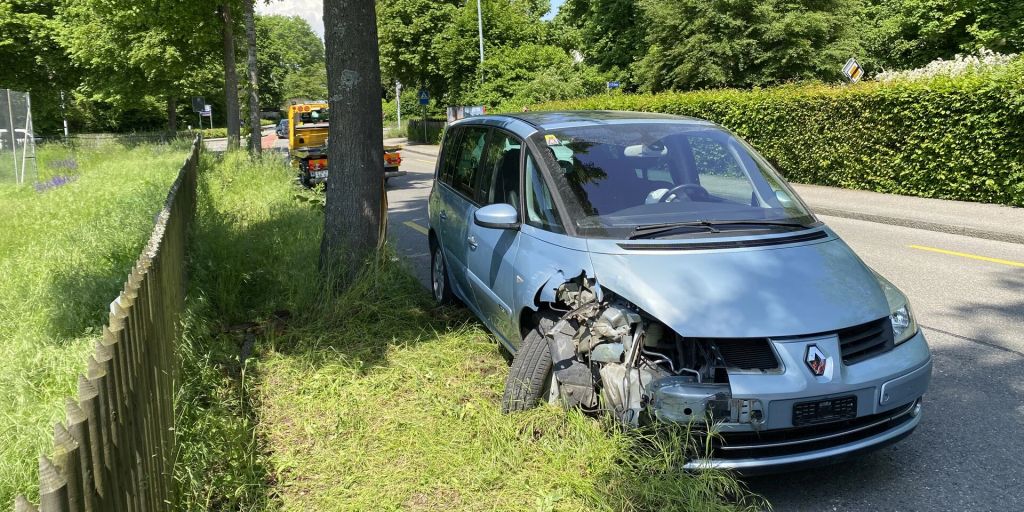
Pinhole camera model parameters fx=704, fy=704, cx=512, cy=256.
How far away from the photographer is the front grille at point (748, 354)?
10.3 ft

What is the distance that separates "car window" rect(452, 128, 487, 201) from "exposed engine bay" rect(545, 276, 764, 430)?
224 centimetres

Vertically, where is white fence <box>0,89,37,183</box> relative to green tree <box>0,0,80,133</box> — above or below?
below

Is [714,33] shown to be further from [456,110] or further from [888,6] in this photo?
[888,6]

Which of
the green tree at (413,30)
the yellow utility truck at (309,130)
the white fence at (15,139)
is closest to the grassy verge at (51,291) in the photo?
the white fence at (15,139)

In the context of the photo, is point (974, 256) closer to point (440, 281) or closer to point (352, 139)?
point (440, 281)

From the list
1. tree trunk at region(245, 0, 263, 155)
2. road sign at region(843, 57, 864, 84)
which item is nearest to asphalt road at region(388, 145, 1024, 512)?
road sign at region(843, 57, 864, 84)

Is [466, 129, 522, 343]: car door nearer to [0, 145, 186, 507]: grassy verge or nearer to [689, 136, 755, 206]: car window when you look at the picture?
[689, 136, 755, 206]: car window

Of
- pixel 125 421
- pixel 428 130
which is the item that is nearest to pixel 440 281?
pixel 125 421

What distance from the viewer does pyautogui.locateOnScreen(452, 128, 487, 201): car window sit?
18.8 ft

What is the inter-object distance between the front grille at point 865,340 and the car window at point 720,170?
126 centimetres

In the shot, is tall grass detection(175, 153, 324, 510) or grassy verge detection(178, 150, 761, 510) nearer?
grassy verge detection(178, 150, 761, 510)

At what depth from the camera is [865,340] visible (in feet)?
11.0

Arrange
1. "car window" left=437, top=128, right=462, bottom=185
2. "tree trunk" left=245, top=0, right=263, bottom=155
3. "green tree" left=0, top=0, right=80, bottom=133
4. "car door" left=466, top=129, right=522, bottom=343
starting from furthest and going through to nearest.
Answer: "green tree" left=0, top=0, right=80, bottom=133, "tree trunk" left=245, top=0, right=263, bottom=155, "car window" left=437, top=128, right=462, bottom=185, "car door" left=466, top=129, right=522, bottom=343

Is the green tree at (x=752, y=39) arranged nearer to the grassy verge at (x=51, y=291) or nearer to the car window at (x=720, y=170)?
the grassy verge at (x=51, y=291)
